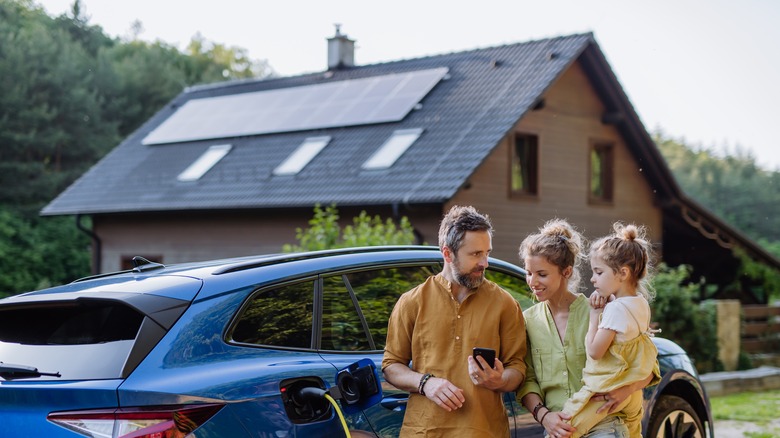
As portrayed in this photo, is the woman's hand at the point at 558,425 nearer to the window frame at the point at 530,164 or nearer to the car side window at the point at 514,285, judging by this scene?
the car side window at the point at 514,285

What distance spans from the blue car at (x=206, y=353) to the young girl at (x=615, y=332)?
2.80ft

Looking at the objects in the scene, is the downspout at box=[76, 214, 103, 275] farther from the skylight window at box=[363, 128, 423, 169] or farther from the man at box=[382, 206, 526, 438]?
the man at box=[382, 206, 526, 438]

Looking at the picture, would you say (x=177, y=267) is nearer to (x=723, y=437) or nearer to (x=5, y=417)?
(x=5, y=417)

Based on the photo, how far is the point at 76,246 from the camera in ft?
123

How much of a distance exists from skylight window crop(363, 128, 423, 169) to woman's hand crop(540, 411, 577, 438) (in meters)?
Result: 16.3

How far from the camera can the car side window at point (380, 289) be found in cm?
482

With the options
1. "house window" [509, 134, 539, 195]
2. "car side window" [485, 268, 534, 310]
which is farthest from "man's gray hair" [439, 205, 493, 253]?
"house window" [509, 134, 539, 195]

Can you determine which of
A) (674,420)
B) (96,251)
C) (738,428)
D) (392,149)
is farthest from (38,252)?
(674,420)

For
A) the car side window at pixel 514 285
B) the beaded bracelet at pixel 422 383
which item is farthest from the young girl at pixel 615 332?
the car side window at pixel 514 285

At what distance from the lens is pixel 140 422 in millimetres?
3648

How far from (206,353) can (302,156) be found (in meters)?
18.8

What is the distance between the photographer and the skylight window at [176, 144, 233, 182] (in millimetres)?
24172

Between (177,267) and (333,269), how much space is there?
28.2 inches

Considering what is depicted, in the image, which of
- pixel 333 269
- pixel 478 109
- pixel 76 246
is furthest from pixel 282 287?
pixel 76 246
